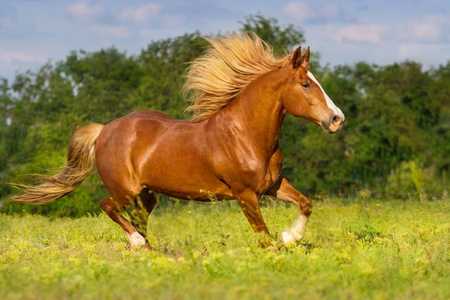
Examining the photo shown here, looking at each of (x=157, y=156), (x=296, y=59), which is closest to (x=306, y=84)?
(x=296, y=59)

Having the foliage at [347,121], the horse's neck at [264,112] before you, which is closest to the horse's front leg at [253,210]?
the horse's neck at [264,112]

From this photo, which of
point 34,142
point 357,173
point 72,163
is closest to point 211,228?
point 72,163

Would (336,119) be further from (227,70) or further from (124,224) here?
(124,224)

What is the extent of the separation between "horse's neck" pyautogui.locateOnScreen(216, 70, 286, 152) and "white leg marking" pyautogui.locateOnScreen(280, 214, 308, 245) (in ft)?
2.79

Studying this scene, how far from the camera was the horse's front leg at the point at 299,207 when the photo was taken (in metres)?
7.10

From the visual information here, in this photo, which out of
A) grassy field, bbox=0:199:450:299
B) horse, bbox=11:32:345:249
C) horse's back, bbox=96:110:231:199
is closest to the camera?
grassy field, bbox=0:199:450:299

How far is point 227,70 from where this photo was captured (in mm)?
7809

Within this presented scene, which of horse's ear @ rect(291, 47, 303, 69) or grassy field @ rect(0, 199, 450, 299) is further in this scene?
horse's ear @ rect(291, 47, 303, 69)

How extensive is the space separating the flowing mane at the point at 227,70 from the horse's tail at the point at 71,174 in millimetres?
1917

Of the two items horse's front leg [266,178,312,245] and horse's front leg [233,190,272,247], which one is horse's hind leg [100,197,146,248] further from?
horse's front leg [266,178,312,245]

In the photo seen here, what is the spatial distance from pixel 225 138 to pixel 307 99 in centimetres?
101

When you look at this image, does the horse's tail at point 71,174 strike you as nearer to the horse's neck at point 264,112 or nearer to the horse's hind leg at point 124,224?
the horse's hind leg at point 124,224

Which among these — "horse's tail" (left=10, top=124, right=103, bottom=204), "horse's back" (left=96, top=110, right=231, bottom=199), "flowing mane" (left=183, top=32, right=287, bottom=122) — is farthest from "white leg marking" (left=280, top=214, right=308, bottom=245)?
"horse's tail" (left=10, top=124, right=103, bottom=204)

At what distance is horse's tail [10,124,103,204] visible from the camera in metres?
9.17
